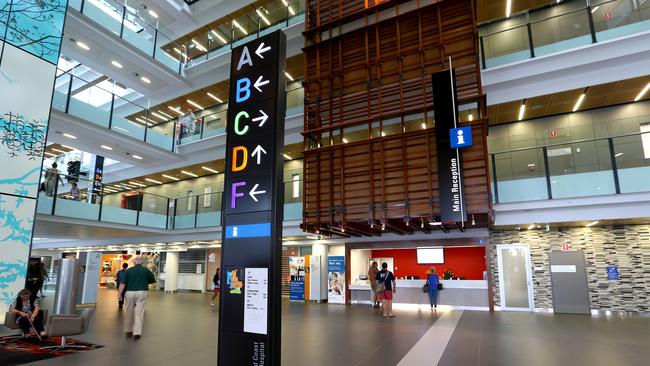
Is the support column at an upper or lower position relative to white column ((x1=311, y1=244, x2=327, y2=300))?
upper

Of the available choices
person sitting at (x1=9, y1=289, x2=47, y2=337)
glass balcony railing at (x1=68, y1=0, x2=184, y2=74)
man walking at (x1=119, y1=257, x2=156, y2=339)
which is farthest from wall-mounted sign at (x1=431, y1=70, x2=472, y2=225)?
glass balcony railing at (x1=68, y1=0, x2=184, y2=74)

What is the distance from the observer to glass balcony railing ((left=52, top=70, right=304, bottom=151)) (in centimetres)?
1336

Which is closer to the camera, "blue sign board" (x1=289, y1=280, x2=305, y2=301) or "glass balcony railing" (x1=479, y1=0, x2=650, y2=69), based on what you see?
"glass balcony railing" (x1=479, y1=0, x2=650, y2=69)

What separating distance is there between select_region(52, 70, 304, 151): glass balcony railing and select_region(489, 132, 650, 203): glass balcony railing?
808 cm

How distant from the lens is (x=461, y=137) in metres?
9.33

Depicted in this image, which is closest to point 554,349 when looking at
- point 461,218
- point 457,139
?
point 461,218

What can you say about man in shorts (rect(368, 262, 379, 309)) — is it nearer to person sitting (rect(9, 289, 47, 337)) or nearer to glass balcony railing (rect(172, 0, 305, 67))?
person sitting (rect(9, 289, 47, 337))

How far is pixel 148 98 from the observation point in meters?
19.7

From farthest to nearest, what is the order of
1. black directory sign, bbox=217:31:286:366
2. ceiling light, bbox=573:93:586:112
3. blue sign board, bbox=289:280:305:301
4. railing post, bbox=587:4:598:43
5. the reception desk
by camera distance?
blue sign board, bbox=289:280:305:301 → the reception desk → ceiling light, bbox=573:93:586:112 → railing post, bbox=587:4:598:43 → black directory sign, bbox=217:31:286:366

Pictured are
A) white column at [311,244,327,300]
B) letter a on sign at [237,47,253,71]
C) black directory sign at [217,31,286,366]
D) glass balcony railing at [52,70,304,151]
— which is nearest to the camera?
black directory sign at [217,31,286,366]

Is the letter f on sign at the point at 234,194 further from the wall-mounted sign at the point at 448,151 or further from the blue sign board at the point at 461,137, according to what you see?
the blue sign board at the point at 461,137

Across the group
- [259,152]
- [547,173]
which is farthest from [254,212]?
[547,173]

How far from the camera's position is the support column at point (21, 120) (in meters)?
9.53

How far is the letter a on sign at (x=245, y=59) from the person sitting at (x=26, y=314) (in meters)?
6.85
